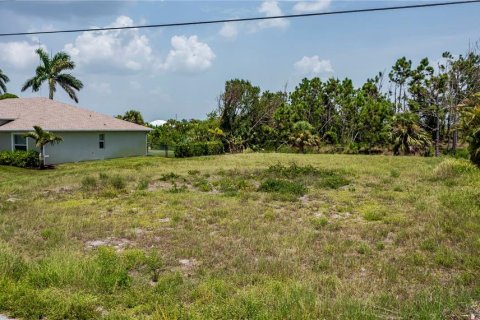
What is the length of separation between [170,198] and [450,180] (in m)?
8.95

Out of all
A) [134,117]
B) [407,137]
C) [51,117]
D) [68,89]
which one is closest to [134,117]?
[134,117]

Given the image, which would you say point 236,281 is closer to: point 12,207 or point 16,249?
point 16,249

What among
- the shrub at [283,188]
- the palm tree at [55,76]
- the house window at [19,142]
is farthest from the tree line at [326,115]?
the shrub at [283,188]

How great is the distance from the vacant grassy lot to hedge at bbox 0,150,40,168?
9.10 m

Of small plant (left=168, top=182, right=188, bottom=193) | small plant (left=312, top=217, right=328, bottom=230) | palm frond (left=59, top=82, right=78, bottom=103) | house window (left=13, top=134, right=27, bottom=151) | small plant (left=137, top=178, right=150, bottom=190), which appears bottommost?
small plant (left=312, top=217, right=328, bottom=230)

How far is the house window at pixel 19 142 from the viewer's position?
23.7m

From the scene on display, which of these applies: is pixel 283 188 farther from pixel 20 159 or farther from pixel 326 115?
pixel 326 115

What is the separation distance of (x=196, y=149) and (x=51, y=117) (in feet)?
31.3

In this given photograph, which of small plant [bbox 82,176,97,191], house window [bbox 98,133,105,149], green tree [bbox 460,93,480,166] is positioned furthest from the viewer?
house window [bbox 98,133,105,149]

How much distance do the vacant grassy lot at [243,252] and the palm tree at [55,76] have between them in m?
27.1

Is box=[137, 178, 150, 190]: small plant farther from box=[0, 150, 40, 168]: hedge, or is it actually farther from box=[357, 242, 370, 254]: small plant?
box=[0, 150, 40, 168]: hedge

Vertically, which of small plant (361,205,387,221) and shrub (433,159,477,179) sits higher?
shrub (433,159,477,179)

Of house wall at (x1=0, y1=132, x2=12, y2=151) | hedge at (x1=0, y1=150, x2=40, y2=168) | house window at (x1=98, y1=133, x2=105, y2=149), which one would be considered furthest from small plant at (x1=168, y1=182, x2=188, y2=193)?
house window at (x1=98, y1=133, x2=105, y2=149)

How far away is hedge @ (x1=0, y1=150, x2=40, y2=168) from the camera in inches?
849
